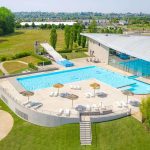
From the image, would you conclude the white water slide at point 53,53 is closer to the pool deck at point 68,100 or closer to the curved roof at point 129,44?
the curved roof at point 129,44

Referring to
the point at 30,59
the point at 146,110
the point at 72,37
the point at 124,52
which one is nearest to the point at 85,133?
the point at 146,110

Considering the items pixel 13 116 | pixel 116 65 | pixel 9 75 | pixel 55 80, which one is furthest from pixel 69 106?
pixel 116 65

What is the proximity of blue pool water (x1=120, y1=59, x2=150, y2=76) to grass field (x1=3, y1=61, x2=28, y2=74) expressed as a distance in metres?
17.1

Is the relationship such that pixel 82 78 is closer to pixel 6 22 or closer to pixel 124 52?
pixel 124 52

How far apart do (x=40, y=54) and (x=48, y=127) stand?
28262mm

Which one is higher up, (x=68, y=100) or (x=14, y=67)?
(x=14, y=67)

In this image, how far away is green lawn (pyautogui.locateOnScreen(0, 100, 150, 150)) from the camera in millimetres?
21469

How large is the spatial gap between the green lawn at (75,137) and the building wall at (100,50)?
20.7m

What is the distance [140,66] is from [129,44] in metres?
4.96

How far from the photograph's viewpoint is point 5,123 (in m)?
25.2

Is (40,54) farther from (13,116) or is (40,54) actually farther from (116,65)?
(13,116)

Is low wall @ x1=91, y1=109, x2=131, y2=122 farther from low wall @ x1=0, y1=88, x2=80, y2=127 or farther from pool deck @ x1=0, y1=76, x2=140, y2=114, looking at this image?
low wall @ x1=0, y1=88, x2=80, y2=127

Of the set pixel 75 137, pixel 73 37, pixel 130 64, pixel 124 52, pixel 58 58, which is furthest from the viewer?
pixel 73 37

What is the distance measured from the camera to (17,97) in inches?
1131
